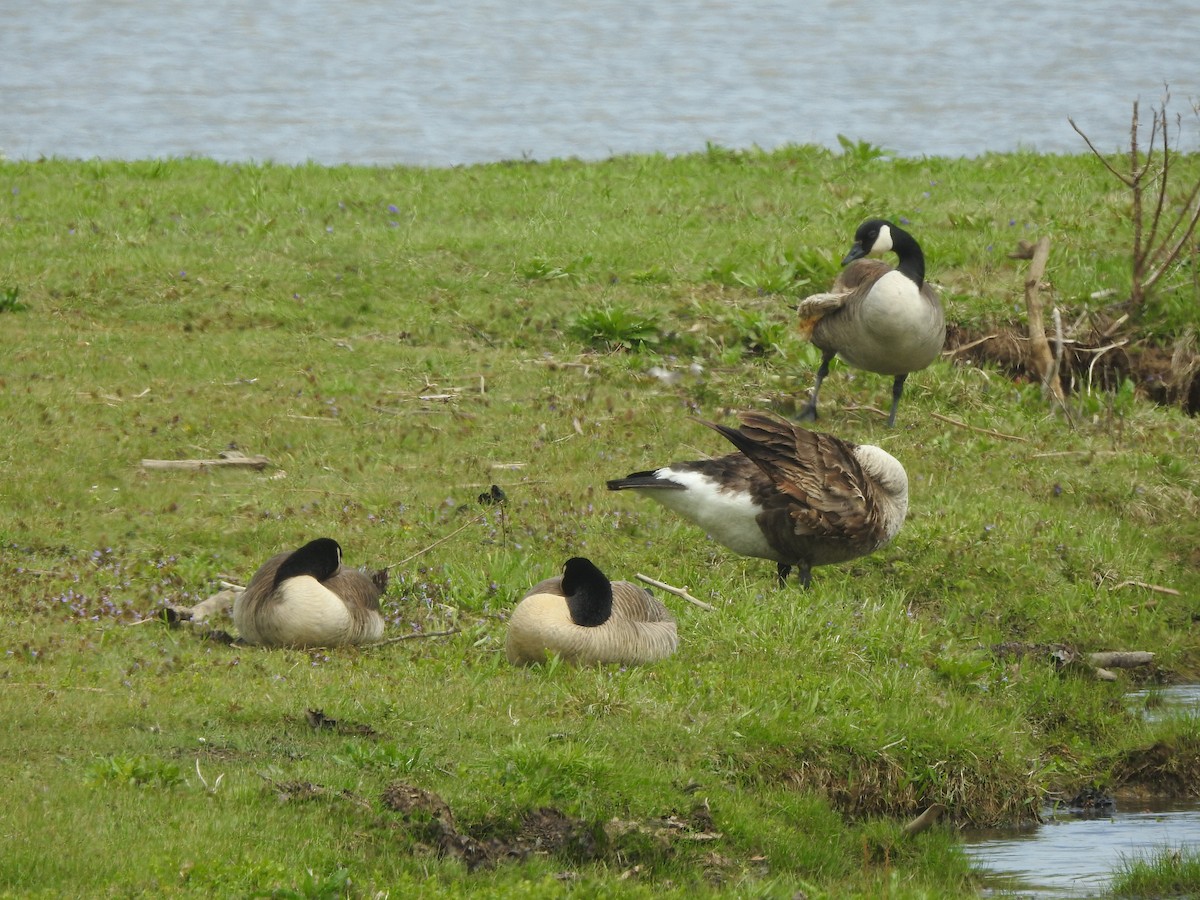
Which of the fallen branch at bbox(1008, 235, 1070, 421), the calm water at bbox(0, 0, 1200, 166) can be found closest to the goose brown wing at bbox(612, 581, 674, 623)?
the fallen branch at bbox(1008, 235, 1070, 421)

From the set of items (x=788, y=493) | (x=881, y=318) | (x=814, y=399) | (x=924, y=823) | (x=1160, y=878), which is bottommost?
(x=924, y=823)

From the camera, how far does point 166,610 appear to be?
32.5 ft

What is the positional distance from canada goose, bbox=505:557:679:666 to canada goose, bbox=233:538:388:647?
90 cm

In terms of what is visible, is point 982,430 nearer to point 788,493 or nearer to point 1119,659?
point 1119,659

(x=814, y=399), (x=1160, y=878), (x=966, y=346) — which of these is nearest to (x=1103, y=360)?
(x=966, y=346)

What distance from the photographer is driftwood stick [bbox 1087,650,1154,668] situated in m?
10.6

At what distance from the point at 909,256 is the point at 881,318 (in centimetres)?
98

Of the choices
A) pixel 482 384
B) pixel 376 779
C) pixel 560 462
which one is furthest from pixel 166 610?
pixel 482 384

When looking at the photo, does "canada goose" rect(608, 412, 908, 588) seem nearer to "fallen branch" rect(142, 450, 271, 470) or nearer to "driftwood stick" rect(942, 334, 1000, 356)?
"fallen branch" rect(142, 450, 271, 470)

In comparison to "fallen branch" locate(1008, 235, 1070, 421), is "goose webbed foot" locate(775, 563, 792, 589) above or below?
below

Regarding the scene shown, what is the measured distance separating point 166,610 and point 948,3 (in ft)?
126

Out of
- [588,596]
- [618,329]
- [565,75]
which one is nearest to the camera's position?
[588,596]

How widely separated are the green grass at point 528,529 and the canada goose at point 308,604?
225 mm

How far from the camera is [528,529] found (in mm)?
11594
